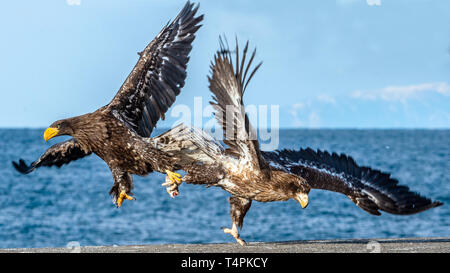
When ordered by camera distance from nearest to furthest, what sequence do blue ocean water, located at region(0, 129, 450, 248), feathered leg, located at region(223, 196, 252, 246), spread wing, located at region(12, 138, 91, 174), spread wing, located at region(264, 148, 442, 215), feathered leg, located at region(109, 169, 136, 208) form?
feathered leg, located at region(223, 196, 252, 246), feathered leg, located at region(109, 169, 136, 208), spread wing, located at region(264, 148, 442, 215), spread wing, located at region(12, 138, 91, 174), blue ocean water, located at region(0, 129, 450, 248)

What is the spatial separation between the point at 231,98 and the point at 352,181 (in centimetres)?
306

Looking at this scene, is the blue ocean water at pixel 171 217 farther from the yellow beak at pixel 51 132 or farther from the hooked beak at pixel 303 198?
the hooked beak at pixel 303 198

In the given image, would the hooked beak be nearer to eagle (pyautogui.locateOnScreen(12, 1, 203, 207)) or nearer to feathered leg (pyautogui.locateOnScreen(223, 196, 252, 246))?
feathered leg (pyautogui.locateOnScreen(223, 196, 252, 246))

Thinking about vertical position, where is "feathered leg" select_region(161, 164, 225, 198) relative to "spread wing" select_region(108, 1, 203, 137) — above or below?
below

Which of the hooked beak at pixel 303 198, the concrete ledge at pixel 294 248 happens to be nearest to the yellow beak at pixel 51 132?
the concrete ledge at pixel 294 248

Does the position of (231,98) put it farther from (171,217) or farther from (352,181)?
(171,217)

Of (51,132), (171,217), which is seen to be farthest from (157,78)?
(171,217)

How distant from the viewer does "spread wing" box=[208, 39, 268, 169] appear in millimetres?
8336

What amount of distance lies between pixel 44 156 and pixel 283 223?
28.7 meters

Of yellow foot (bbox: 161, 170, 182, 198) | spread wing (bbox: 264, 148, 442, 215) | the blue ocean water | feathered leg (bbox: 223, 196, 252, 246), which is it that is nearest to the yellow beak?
yellow foot (bbox: 161, 170, 182, 198)

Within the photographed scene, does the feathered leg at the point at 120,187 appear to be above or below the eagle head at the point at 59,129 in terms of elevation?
below

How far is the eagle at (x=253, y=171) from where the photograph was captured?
852 centimetres

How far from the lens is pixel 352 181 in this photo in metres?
10.8

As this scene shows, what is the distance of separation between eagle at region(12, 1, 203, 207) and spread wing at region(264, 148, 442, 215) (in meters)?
1.65
